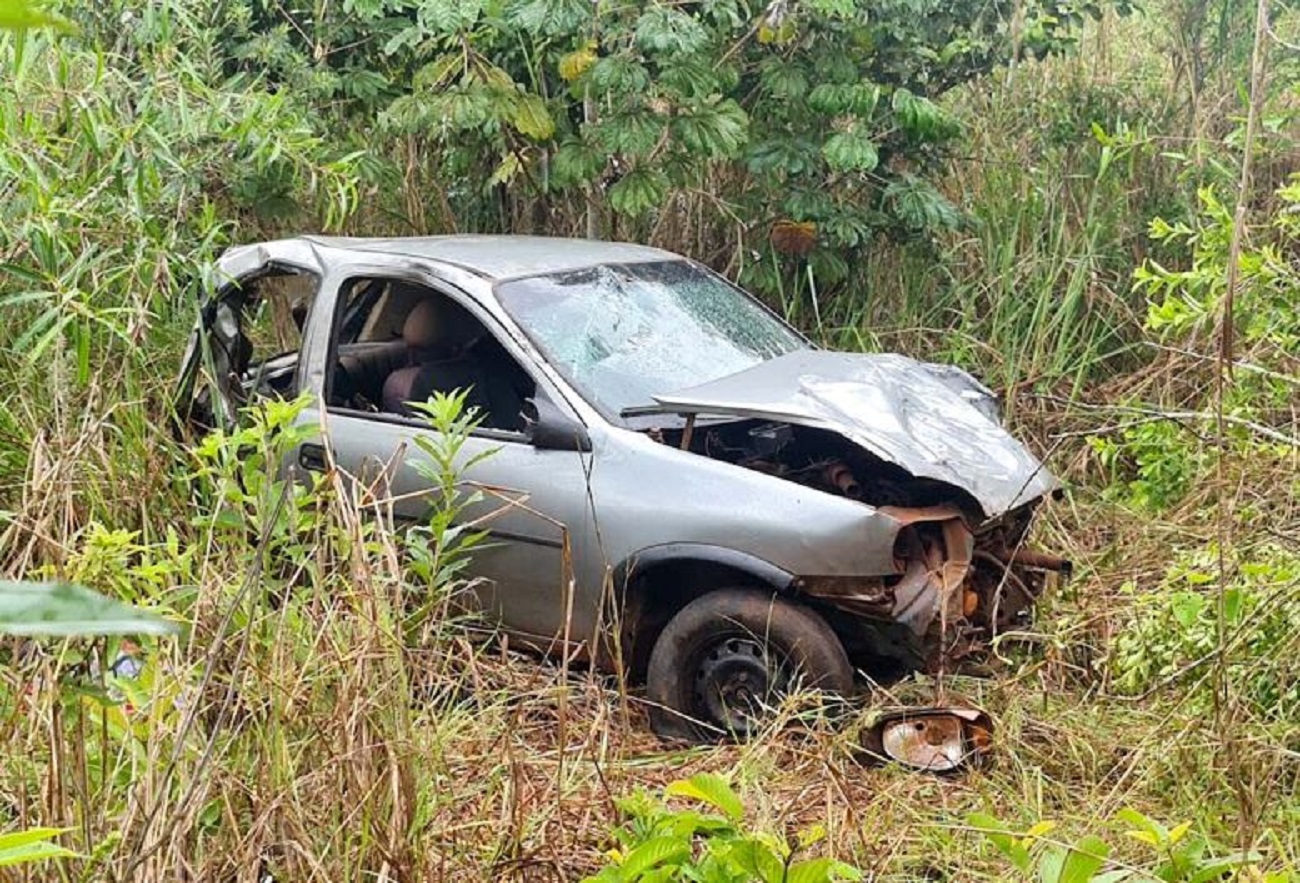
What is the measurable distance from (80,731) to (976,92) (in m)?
7.33

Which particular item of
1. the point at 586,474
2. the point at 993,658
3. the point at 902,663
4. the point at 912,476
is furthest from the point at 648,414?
the point at 993,658

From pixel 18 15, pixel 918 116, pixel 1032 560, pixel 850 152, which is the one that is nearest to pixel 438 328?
pixel 850 152

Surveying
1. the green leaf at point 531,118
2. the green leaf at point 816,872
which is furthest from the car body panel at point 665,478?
the green leaf at point 531,118

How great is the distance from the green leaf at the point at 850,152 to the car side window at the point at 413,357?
7.21 ft

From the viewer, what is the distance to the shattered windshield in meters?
4.59

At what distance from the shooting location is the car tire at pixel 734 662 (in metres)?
4.08

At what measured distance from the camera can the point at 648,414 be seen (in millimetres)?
4477

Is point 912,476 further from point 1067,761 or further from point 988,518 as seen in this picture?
point 1067,761

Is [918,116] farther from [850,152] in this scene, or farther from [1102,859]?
[1102,859]

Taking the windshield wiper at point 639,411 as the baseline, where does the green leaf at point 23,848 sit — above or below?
above

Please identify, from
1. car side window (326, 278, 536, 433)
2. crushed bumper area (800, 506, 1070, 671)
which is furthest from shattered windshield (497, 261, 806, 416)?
crushed bumper area (800, 506, 1070, 671)

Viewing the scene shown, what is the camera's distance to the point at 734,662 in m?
4.21

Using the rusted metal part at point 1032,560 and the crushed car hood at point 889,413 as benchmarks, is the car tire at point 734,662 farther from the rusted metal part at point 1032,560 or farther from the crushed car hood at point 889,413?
the rusted metal part at point 1032,560

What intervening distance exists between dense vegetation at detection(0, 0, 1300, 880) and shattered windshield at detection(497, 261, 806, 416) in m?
0.94
